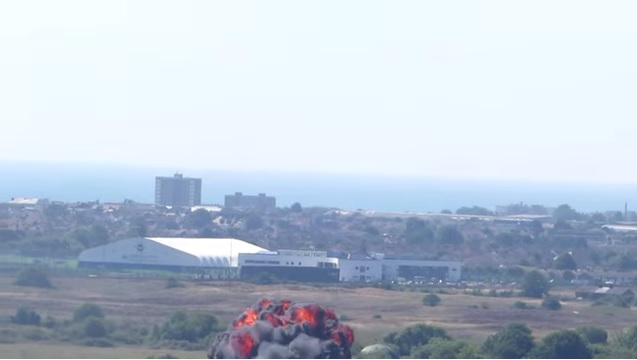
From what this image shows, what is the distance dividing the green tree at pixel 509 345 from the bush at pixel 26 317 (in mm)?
8120

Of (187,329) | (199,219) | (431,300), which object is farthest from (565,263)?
(187,329)

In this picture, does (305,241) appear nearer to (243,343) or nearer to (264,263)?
(264,263)

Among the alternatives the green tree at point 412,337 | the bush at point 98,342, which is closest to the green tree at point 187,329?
the bush at point 98,342

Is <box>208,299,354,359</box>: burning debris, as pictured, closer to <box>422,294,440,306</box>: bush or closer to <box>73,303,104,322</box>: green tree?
<box>73,303,104,322</box>: green tree

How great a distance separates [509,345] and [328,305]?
10.6 meters

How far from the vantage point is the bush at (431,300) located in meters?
37.5

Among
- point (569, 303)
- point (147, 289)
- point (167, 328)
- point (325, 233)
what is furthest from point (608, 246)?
point (167, 328)

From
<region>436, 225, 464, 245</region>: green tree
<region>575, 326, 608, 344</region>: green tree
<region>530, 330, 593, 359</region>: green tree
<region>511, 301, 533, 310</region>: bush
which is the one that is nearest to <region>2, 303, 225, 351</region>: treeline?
<region>530, 330, 593, 359</region>: green tree

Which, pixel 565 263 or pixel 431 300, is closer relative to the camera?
pixel 431 300

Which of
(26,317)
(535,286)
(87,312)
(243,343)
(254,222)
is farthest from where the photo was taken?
(254,222)

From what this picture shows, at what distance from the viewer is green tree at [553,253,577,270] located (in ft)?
175

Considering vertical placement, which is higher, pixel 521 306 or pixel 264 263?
pixel 264 263

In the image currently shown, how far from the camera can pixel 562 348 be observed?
23953 millimetres

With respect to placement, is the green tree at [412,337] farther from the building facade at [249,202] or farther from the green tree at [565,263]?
the building facade at [249,202]
